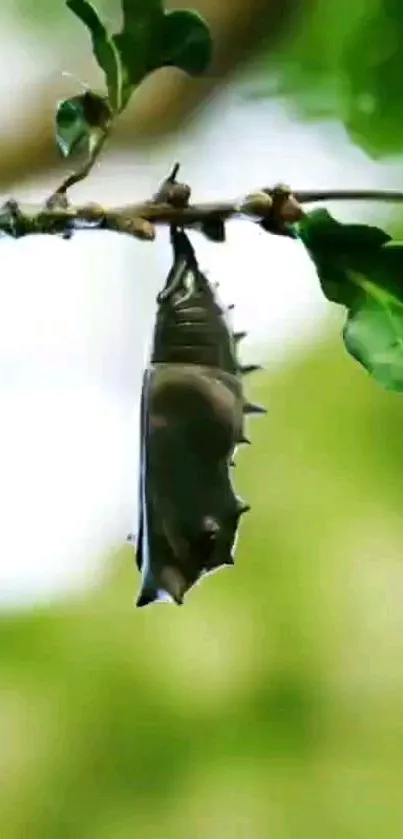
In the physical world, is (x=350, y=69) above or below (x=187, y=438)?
above

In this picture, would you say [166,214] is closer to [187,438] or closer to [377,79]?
[187,438]

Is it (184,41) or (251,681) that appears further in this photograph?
(251,681)

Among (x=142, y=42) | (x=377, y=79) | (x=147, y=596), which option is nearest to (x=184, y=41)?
(x=142, y=42)

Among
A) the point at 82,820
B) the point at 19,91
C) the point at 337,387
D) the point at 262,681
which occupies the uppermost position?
the point at 19,91

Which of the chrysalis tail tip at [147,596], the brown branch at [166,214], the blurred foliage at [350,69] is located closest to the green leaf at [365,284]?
the brown branch at [166,214]

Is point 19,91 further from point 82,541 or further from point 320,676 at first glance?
point 320,676

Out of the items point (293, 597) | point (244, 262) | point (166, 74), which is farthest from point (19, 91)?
point (293, 597)
